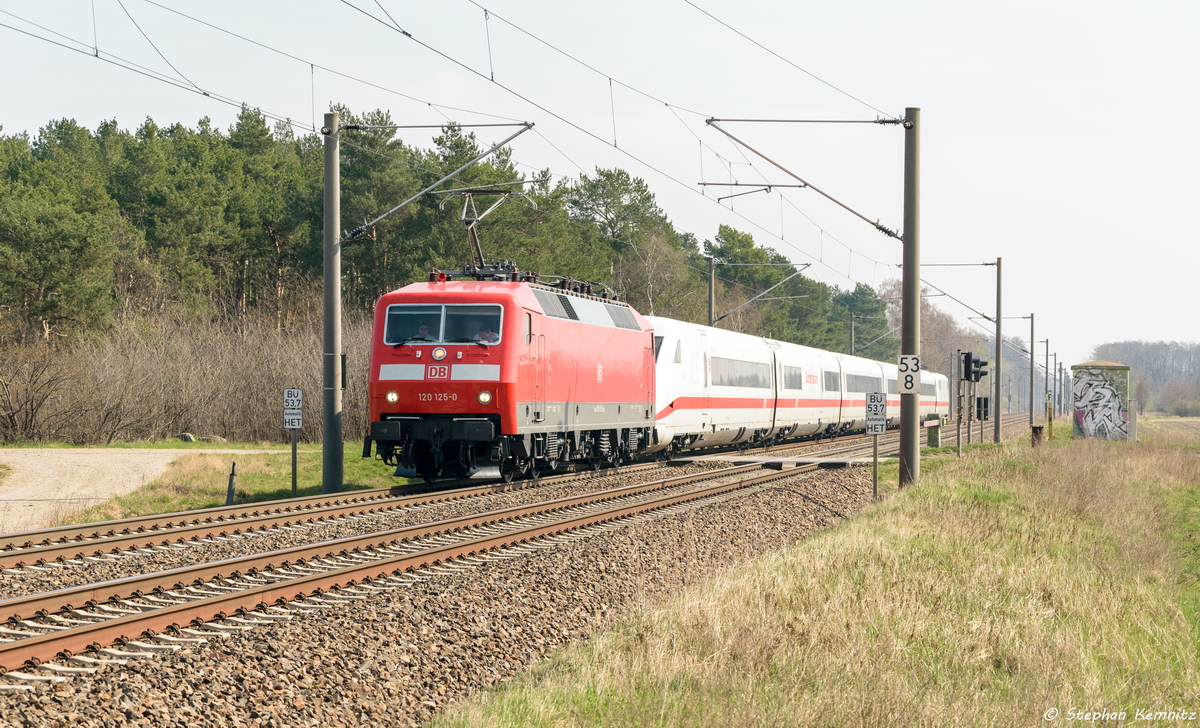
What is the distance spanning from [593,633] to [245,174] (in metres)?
55.2

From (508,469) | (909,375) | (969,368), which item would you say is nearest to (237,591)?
(508,469)

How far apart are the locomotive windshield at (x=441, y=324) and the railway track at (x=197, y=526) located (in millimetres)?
2589

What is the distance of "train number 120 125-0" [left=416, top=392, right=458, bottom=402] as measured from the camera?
1850 cm

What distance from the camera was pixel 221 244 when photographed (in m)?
50.0

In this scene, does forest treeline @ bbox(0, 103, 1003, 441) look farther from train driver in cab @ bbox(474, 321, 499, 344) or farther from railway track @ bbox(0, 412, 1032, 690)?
railway track @ bbox(0, 412, 1032, 690)

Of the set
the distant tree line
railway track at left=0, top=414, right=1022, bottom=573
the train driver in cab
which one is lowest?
railway track at left=0, top=414, right=1022, bottom=573

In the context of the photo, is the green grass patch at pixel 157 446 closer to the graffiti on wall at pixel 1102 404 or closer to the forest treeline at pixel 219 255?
the forest treeline at pixel 219 255

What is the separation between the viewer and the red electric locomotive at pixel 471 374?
725 inches

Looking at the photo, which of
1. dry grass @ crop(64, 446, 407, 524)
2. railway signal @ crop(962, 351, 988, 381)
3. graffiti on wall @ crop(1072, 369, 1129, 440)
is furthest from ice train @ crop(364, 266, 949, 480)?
graffiti on wall @ crop(1072, 369, 1129, 440)

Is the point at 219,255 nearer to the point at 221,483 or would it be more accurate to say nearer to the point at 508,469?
the point at 221,483

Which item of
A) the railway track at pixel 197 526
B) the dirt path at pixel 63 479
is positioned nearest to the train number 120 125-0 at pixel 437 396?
the railway track at pixel 197 526

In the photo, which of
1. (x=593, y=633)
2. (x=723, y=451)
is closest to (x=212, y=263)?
(x=723, y=451)

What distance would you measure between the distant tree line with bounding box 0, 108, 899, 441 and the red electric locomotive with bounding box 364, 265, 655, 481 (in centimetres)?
1218

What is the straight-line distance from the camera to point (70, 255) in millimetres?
39531
